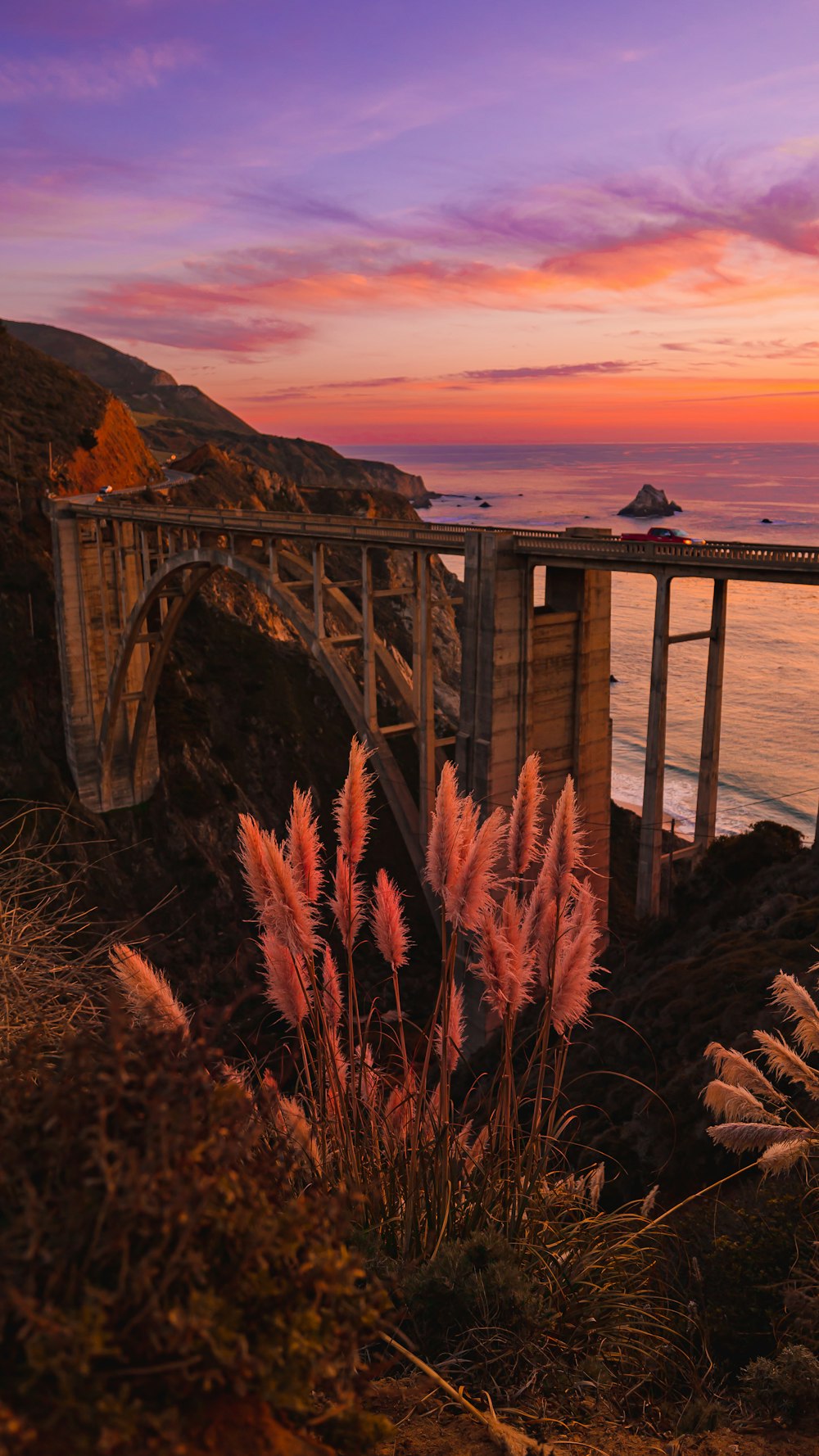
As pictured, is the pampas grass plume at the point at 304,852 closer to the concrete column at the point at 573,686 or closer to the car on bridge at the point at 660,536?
the car on bridge at the point at 660,536

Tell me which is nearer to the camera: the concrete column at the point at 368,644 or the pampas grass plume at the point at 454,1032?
the pampas grass plume at the point at 454,1032

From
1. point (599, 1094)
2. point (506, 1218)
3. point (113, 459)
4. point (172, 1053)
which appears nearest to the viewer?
point (172, 1053)

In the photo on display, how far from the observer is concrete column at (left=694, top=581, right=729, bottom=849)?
2088cm

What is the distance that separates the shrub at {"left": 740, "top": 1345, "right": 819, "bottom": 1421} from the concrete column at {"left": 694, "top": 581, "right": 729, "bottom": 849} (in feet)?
54.4

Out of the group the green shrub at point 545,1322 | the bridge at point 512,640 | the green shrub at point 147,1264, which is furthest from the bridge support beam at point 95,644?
the green shrub at point 147,1264

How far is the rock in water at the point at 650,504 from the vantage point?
6580 inches

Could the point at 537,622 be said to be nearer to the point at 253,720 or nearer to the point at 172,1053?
the point at 172,1053

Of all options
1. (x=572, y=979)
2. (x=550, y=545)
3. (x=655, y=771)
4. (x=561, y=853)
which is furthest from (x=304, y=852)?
(x=550, y=545)

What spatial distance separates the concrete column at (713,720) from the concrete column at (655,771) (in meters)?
0.94

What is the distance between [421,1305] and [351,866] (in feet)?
7.33

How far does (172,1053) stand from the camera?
304 cm

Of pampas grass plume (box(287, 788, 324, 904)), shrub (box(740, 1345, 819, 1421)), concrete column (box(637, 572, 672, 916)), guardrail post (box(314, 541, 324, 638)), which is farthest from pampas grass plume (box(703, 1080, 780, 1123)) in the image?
guardrail post (box(314, 541, 324, 638))

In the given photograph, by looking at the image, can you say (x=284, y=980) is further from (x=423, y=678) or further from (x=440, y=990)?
(x=423, y=678)

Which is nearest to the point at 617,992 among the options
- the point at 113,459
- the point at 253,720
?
the point at 253,720
